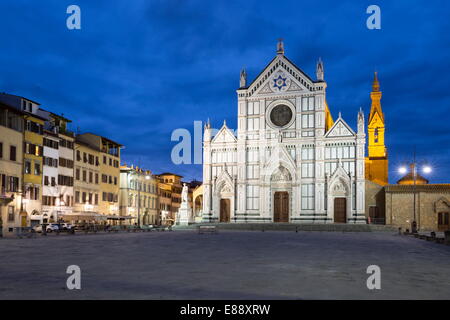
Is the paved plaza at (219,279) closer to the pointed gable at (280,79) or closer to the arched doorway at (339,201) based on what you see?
the arched doorway at (339,201)

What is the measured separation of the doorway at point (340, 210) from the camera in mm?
59956

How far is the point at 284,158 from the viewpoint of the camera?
62.1 meters

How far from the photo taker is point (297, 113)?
204 feet

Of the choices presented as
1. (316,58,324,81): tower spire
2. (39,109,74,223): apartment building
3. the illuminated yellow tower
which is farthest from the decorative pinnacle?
(39,109,74,223): apartment building

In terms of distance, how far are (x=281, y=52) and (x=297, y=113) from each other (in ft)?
28.9

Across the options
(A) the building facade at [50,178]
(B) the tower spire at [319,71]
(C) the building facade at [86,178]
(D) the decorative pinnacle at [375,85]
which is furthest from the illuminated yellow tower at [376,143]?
(A) the building facade at [50,178]

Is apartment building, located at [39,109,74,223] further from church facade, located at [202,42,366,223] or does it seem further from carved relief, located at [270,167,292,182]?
carved relief, located at [270,167,292,182]

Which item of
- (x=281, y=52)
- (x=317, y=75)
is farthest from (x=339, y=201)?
(x=281, y=52)

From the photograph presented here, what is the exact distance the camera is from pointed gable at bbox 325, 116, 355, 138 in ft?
197

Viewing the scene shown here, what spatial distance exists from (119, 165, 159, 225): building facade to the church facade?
16.6 metres

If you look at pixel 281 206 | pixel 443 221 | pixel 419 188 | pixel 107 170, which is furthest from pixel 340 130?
pixel 107 170

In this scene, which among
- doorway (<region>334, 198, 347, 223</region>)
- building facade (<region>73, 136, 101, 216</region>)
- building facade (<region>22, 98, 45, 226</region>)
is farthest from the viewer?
building facade (<region>73, 136, 101, 216</region>)

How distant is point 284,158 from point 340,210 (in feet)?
31.9

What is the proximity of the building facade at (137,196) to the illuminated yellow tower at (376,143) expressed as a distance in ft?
125
